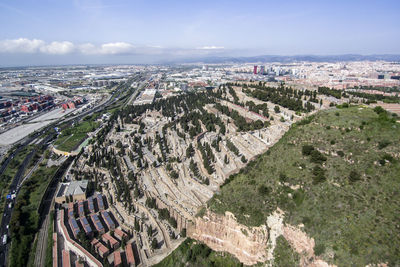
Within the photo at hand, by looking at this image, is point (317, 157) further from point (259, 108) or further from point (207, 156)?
point (259, 108)

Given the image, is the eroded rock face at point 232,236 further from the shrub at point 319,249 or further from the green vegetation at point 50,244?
the green vegetation at point 50,244

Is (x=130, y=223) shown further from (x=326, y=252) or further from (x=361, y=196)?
(x=361, y=196)

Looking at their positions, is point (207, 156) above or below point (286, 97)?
below

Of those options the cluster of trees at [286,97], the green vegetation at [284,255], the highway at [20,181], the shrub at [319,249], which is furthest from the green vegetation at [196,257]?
the cluster of trees at [286,97]

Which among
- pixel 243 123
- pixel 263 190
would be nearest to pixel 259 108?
pixel 243 123

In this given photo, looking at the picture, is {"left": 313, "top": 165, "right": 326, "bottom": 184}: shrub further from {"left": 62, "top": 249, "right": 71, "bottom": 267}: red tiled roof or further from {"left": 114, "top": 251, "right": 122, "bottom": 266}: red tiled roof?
{"left": 62, "top": 249, "right": 71, "bottom": 267}: red tiled roof

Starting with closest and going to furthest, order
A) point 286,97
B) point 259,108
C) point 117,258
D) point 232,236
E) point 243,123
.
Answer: point 232,236 < point 117,258 < point 243,123 < point 259,108 < point 286,97
